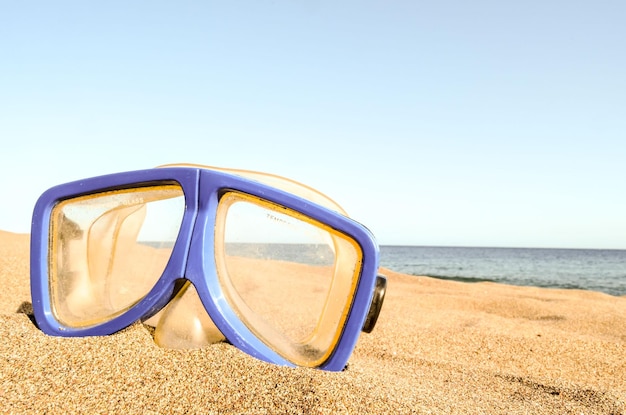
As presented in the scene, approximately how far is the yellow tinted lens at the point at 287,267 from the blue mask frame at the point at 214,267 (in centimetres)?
4

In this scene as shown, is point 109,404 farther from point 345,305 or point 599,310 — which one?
point 599,310

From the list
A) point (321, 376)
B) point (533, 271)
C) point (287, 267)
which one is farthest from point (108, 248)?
point (533, 271)

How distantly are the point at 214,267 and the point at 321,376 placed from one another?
1.50ft

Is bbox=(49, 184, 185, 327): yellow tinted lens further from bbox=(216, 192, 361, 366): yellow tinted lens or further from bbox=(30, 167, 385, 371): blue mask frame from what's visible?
bbox=(216, 192, 361, 366): yellow tinted lens

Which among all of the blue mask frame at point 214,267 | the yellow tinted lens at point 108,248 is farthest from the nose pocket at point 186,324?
the yellow tinted lens at point 108,248

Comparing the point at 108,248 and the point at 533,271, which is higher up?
the point at 108,248

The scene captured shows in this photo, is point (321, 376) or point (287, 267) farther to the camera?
point (287, 267)

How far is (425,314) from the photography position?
12.9 ft

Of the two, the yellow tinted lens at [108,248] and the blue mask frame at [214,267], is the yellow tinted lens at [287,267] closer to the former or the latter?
the blue mask frame at [214,267]

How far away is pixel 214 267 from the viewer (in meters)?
1.50

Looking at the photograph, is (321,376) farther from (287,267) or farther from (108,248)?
(108,248)

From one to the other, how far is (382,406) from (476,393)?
689 millimetres

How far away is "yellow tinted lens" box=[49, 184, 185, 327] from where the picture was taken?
1.66m

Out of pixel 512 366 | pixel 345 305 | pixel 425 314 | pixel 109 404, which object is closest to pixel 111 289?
pixel 109 404
